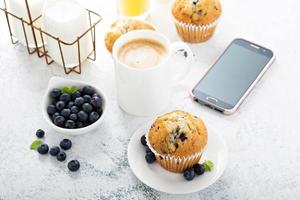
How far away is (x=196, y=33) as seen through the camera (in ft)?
4.49

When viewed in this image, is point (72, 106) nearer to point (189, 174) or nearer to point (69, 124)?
point (69, 124)

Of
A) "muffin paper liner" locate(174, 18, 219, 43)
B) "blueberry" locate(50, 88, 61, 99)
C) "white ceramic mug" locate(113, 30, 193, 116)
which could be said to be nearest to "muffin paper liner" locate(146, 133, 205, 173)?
"white ceramic mug" locate(113, 30, 193, 116)

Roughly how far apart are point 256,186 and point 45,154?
44cm

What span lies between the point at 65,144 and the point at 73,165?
0.18ft

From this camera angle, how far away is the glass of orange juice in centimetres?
143

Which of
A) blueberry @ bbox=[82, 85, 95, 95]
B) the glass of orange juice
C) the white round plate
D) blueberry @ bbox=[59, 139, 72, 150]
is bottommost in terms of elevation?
blueberry @ bbox=[59, 139, 72, 150]

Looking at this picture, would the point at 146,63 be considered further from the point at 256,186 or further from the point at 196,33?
the point at 256,186

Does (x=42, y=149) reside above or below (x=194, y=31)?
below

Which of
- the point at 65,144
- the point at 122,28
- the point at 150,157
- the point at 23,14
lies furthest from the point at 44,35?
the point at 150,157

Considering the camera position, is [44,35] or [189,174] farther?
[44,35]

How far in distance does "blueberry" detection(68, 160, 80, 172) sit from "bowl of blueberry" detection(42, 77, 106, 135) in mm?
68

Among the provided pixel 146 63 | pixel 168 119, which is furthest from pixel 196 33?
pixel 168 119

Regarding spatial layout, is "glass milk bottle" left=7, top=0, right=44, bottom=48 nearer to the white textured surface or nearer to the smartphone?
the white textured surface

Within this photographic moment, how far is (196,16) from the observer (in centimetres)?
134
